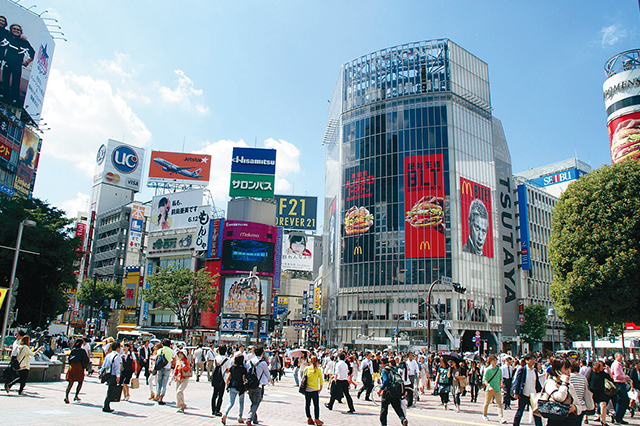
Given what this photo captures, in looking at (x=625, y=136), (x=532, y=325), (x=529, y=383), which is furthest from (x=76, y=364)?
(x=625, y=136)

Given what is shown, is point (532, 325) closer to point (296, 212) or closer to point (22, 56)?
point (296, 212)

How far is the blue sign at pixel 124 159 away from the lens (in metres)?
93.6

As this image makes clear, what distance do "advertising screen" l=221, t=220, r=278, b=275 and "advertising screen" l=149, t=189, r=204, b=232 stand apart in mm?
6586

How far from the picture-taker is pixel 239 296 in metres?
63.1

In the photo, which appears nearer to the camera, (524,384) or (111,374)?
(111,374)

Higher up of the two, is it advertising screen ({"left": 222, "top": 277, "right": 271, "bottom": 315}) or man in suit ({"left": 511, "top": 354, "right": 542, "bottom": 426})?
advertising screen ({"left": 222, "top": 277, "right": 271, "bottom": 315})

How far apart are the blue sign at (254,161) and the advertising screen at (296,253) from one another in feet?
77.0

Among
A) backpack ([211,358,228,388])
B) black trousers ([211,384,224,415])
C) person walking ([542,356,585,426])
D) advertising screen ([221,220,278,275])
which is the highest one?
advertising screen ([221,220,278,275])

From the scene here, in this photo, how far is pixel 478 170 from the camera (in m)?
65.6

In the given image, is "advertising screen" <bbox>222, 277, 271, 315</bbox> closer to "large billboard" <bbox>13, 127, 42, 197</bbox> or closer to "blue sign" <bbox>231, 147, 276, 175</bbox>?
"blue sign" <bbox>231, 147, 276, 175</bbox>

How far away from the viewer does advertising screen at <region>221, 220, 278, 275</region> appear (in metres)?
63.8

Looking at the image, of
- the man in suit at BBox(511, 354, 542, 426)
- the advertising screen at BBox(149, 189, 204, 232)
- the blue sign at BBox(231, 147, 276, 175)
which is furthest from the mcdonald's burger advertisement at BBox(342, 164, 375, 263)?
the man in suit at BBox(511, 354, 542, 426)

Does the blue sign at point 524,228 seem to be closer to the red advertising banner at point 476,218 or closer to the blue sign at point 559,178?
the red advertising banner at point 476,218

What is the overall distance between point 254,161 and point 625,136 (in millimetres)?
51663
